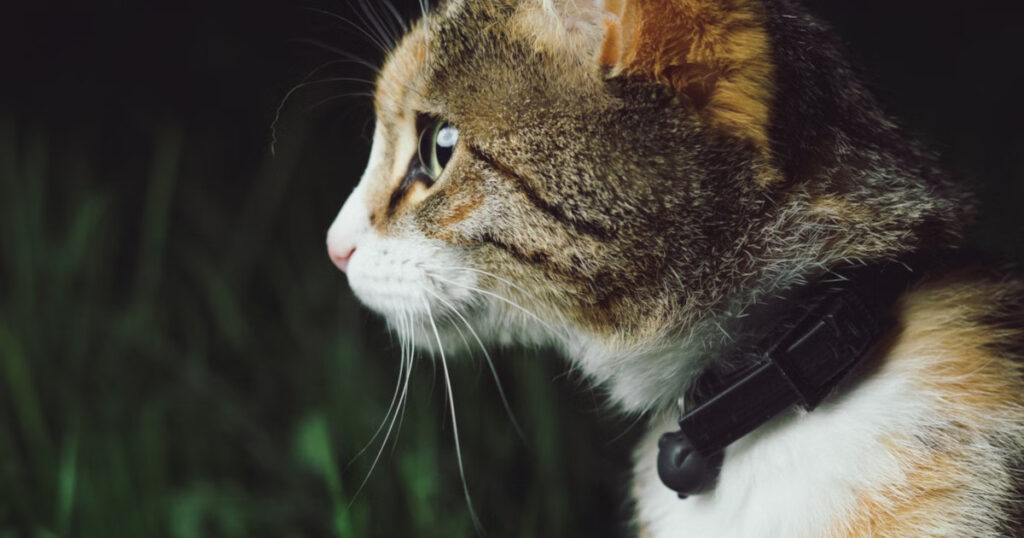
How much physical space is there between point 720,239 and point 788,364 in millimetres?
141

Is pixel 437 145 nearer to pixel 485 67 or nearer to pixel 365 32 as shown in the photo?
pixel 485 67

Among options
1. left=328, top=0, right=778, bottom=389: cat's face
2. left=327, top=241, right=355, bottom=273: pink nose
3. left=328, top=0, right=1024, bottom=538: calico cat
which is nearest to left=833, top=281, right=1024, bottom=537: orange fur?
left=328, top=0, right=1024, bottom=538: calico cat

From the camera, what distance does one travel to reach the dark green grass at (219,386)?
4.56 feet

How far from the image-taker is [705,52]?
89 cm

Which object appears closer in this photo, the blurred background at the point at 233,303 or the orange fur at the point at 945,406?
the orange fur at the point at 945,406

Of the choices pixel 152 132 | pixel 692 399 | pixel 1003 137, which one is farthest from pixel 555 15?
pixel 1003 137

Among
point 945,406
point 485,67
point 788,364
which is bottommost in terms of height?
point 945,406

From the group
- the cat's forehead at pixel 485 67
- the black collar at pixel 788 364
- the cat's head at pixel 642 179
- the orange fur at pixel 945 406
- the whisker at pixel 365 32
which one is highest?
the whisker at pixel 365 32

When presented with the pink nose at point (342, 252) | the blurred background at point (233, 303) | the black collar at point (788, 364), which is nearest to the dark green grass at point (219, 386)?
the blurred background at point (233, 303)

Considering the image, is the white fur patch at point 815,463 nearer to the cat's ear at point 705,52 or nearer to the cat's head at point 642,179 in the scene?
the cat's head at point 642,179

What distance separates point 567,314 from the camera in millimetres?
986

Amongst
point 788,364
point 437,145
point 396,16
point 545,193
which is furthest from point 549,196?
point 396,16

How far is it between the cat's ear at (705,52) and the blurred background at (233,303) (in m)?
0.31

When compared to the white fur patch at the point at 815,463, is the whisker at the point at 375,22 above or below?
above
